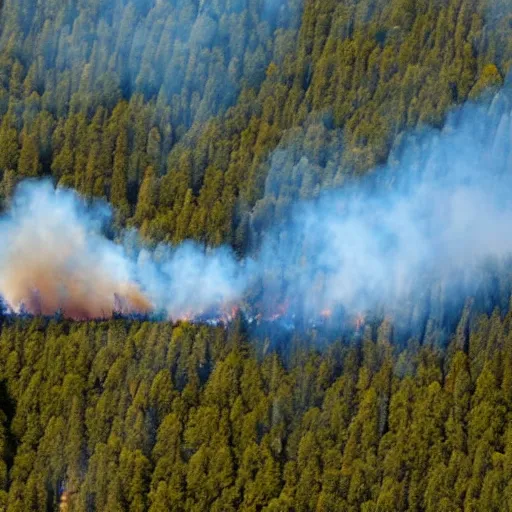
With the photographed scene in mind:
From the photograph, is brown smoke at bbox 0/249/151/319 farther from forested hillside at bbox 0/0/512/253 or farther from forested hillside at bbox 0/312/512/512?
forested hillside at bbox 0/0/512/253

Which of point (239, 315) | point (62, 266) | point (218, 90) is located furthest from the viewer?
point (218, 90)

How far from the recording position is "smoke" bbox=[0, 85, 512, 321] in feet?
195

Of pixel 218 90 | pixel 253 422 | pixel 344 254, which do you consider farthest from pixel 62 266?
pixel 344 254

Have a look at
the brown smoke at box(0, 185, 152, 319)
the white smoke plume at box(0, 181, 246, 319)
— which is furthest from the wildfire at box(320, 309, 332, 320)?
the brown smoke at box(0, 185, 152, 319)

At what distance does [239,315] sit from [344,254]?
399 cm

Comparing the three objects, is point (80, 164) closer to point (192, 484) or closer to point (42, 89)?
point (42, 89)

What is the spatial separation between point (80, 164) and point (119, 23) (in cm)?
565

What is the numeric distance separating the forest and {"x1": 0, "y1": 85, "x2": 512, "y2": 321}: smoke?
20.2 inches

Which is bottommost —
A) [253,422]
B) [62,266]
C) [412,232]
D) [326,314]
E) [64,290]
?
[253,422]

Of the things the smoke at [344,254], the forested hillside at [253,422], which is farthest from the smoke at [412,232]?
the forested hillside at [253,422]

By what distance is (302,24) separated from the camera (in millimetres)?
64688

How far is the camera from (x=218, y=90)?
6462cm

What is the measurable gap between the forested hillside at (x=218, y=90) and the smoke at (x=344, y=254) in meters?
0.84

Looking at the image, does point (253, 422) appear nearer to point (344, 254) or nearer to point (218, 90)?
point (344, 254)
